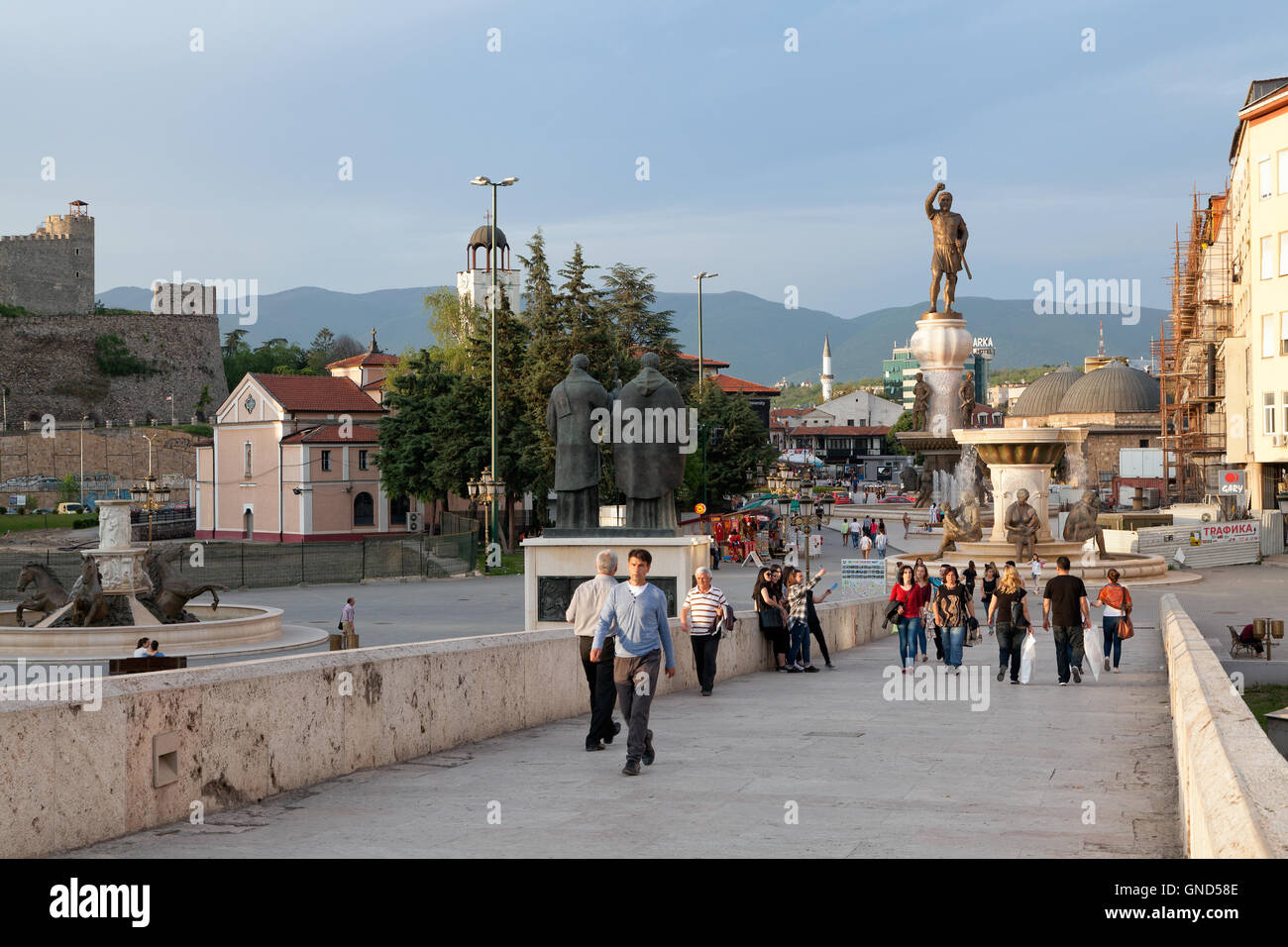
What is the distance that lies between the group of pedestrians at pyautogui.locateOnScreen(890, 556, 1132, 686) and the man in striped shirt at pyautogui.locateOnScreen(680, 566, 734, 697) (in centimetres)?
306

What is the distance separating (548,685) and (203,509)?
71.2 metres

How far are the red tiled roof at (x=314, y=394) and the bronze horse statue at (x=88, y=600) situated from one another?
161 feet

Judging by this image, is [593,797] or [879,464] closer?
[593,797]

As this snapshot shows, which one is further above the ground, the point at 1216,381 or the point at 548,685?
the point at 1216,381

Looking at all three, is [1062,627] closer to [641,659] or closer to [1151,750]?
[1151,750]

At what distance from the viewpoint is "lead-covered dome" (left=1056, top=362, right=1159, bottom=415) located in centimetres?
11745

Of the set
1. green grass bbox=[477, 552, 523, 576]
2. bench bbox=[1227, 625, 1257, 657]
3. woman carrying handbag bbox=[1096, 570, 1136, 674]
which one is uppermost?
woman carrying handbag bbox=[1096, 570, 1136, 674]

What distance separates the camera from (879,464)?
18300cm

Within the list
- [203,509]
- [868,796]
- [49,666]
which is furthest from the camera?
[203,509]

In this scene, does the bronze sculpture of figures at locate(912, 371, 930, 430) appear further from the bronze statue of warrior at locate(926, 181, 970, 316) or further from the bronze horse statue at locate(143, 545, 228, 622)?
the bronze horse statue at locate(143, 545, 228, 622)

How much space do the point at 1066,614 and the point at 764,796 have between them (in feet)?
26.5

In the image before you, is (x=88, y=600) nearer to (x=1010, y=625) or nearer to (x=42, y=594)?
(x=42, y=594)

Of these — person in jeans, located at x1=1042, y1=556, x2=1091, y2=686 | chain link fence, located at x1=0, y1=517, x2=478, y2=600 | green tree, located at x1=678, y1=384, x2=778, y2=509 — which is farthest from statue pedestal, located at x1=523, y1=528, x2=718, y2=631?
green tree, located at x1=678, y1=384, x2=778, y2=509

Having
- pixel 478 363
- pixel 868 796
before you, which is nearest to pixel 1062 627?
pixel 868 796
